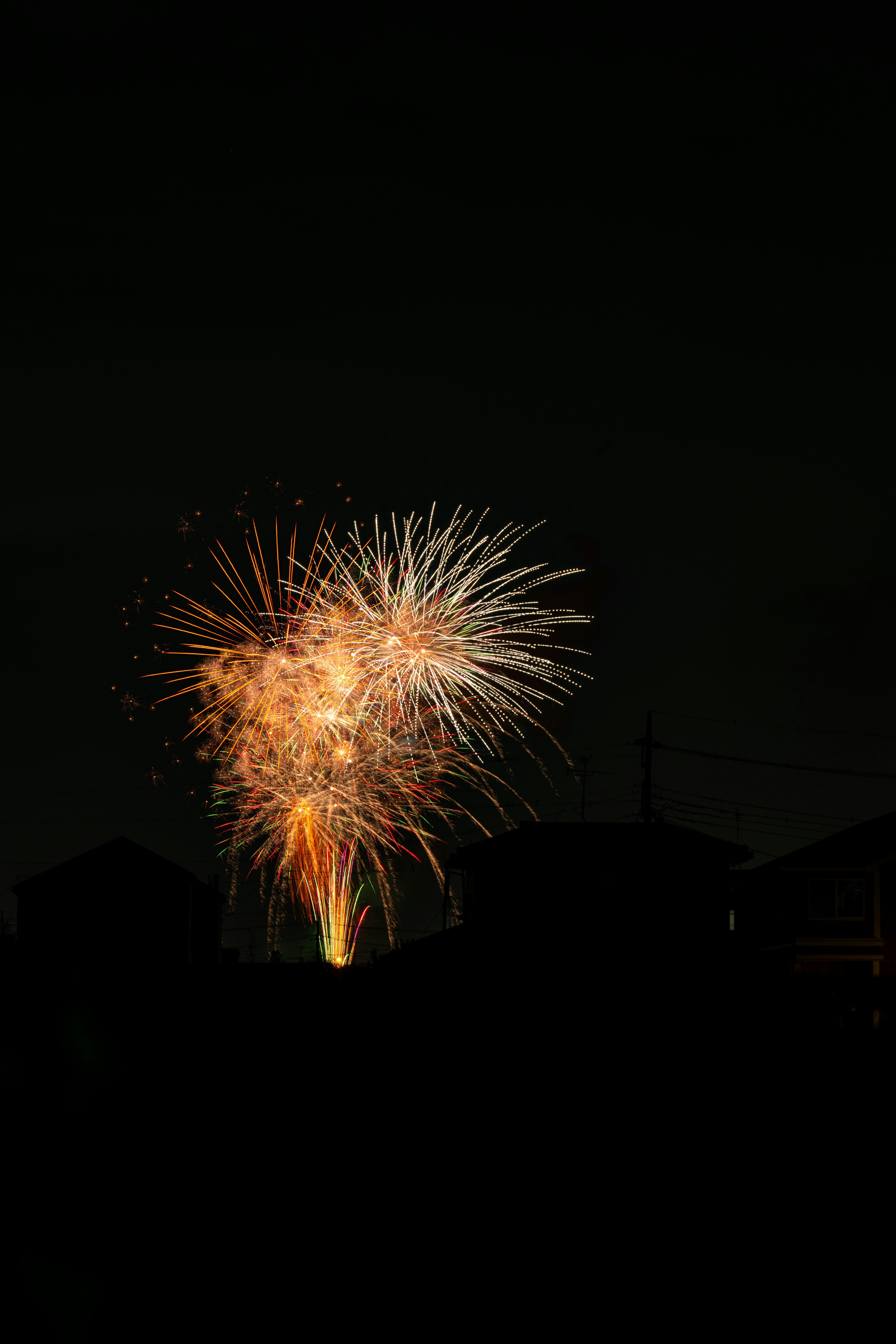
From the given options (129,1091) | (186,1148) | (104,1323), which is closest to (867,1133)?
(104,1323)

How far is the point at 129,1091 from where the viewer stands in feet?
36.2

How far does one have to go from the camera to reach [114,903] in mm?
44812

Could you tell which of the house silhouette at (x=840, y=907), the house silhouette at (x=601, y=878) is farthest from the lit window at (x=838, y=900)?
the house silhouette at (x=601, y=878)

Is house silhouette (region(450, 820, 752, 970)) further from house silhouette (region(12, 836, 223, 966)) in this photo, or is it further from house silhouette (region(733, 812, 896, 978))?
house silhouette (region(12, 836, 223, 966))

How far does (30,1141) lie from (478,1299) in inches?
190

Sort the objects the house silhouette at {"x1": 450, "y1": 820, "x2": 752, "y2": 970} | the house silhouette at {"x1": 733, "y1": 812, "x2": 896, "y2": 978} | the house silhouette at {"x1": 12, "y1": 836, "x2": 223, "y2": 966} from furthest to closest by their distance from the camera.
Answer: the house silhouette at {"x1": 12, "y1": 836, "x2": 223, "y2": 966}, the house silhouette at {"x1": 733, "y1": 812, "x2": 896, "y2": 978}, the house silhouette at {"x1": 450, "y1": 820, "x2": 752, "y2": 970}

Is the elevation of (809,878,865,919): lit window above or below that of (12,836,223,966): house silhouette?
above

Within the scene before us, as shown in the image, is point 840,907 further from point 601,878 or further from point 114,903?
point 114,903

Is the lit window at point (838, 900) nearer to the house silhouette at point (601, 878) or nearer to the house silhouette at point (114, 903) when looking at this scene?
the house silhouette at point (601, 878)

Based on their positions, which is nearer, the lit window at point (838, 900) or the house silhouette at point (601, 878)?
the house silhouette at point (601, 878)

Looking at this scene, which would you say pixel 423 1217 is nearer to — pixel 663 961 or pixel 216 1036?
pixel 663 961

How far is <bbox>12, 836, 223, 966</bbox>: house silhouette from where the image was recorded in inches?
1753

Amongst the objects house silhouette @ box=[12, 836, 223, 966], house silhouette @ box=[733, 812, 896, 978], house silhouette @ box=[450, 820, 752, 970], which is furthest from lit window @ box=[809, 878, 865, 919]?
house silhouette @ box=[12, 836, 223, 966]

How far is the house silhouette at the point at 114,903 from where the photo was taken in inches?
1753
